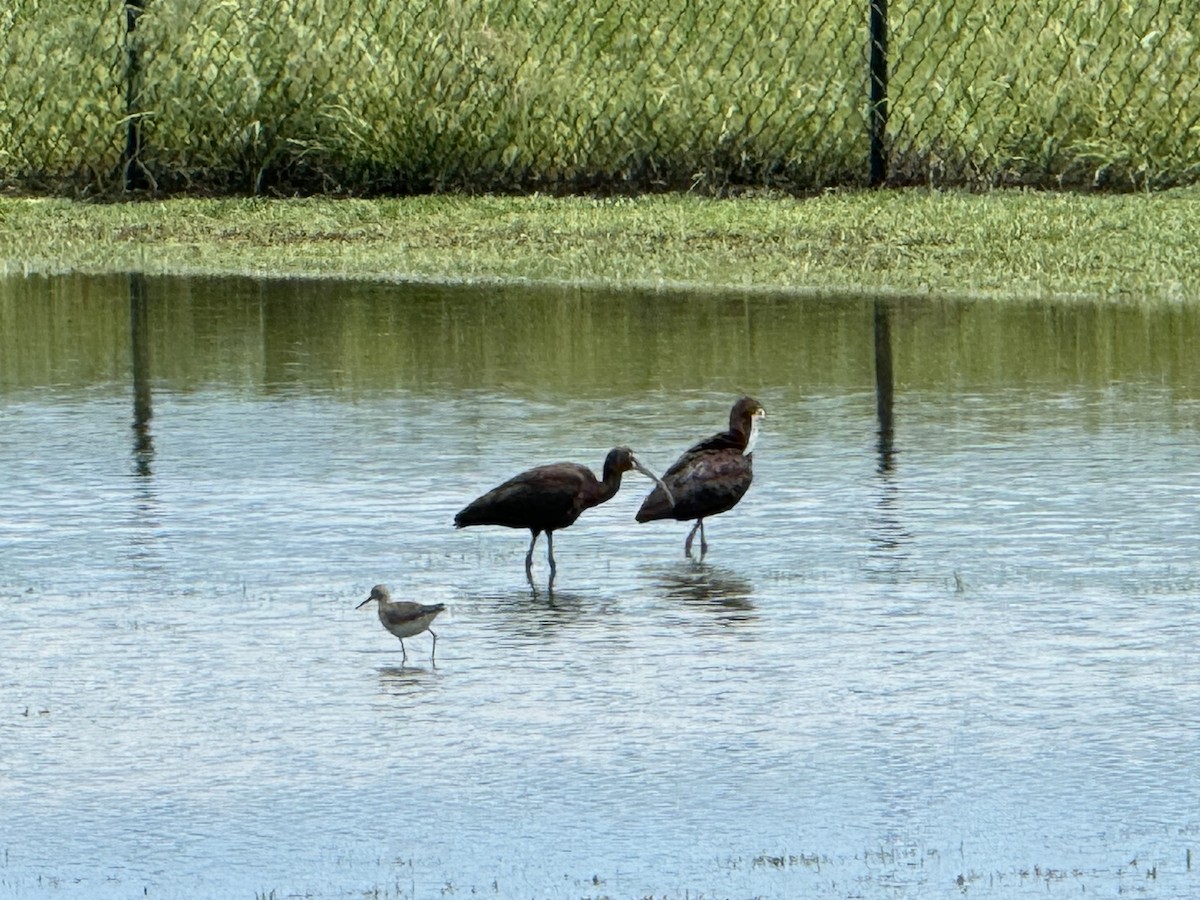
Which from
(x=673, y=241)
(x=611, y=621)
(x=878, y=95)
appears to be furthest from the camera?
(x=878, y=95)

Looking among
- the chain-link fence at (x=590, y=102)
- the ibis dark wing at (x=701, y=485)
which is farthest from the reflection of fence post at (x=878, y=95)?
the ibis dark wing at (x=701, y=485)

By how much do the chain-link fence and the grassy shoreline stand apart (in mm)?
495

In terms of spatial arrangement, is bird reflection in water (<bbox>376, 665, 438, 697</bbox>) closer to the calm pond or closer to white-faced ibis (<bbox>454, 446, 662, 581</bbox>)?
the calm pond

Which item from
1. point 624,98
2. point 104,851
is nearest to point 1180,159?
point 624,98

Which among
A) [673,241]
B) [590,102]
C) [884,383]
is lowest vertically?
[884,383]

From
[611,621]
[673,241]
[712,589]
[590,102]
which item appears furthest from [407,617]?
[590,102]

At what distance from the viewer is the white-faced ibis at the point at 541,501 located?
26.6 feet

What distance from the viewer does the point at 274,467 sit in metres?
9.84

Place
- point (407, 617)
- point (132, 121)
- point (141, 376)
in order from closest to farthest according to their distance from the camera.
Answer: point (407, 617)
point (141, 376)
point (132, 121)

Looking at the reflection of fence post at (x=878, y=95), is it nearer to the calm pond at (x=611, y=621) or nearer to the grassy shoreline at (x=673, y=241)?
the grassy shoreline at (x=673, y=241)

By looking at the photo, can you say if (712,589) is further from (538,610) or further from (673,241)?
(673,241)

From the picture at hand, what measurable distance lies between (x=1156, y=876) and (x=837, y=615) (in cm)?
238

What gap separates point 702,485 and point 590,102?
10.9 metres

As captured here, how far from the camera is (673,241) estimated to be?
1606 centimetres
